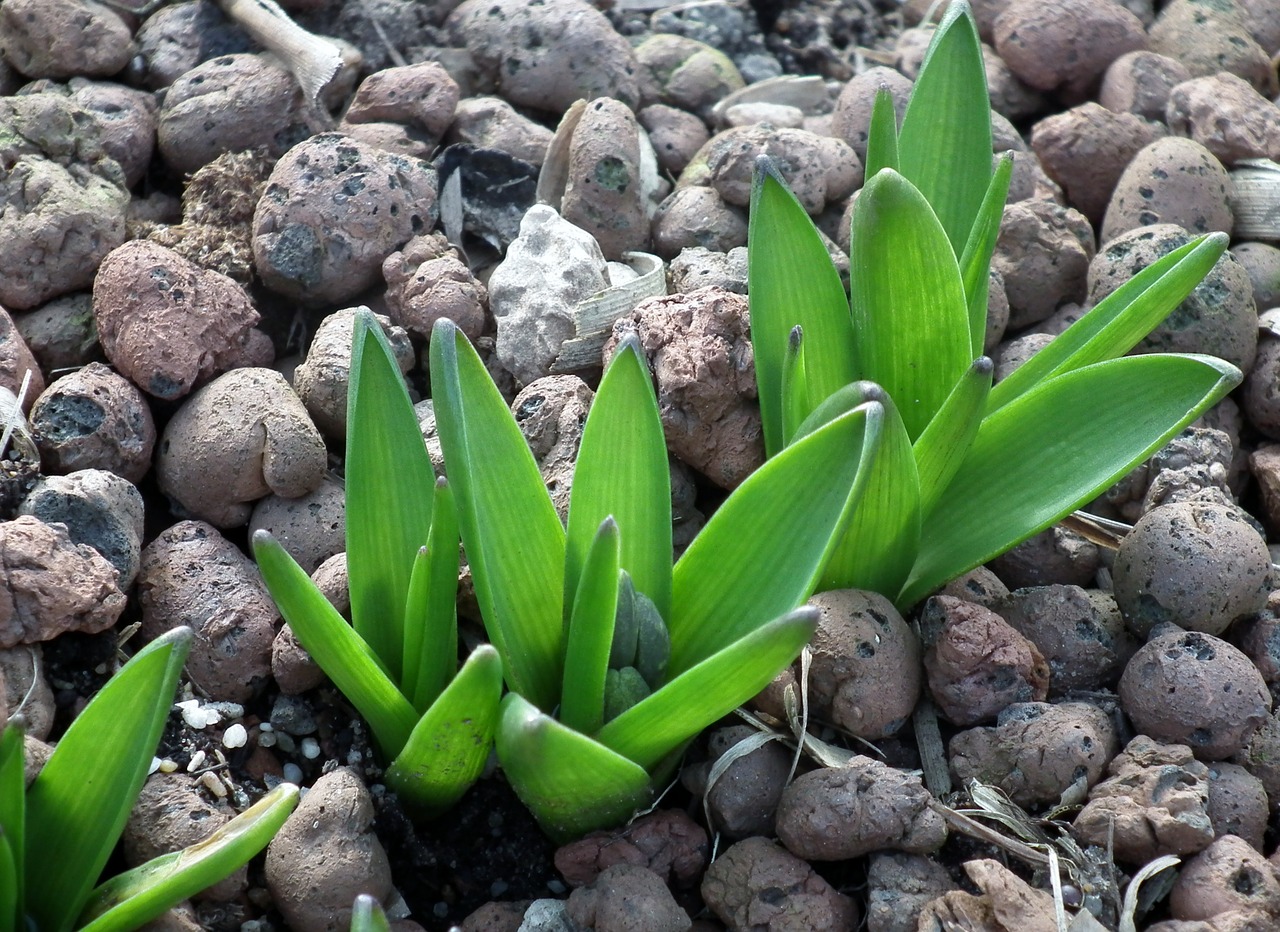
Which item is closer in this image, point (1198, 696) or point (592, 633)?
point (592, 633)

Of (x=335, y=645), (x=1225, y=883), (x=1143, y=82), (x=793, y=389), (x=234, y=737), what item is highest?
(x=1143, y=82)

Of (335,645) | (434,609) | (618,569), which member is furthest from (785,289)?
(335,645)

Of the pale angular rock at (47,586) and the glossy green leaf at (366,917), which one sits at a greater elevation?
the pale angular rock at (47,586)

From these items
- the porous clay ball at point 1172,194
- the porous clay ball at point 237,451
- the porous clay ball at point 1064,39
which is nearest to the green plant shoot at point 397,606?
the porous clay ball at point 237,451

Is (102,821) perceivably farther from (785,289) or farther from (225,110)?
(225,110)

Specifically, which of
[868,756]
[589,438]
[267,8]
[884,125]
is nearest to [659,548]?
[589,438]

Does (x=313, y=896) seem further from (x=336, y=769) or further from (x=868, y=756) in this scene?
(x=868, y=756)

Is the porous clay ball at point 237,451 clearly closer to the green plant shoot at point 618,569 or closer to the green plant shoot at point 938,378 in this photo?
the green plant shoot at point 618,569
